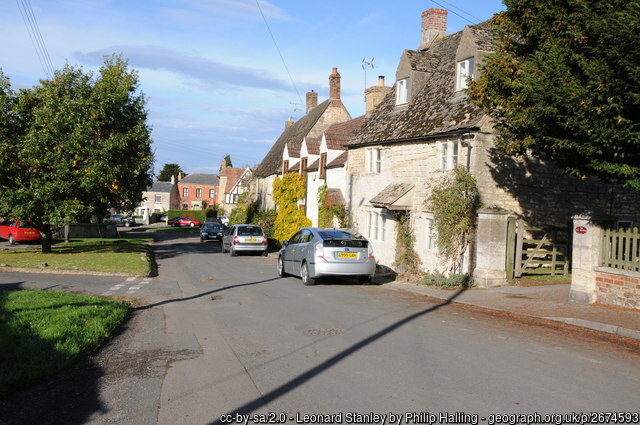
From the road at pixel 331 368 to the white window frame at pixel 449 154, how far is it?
7268mm

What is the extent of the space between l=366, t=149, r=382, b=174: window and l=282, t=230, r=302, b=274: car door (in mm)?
6579

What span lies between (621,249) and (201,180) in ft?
345

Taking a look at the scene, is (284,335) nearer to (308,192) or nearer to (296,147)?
(308,192)

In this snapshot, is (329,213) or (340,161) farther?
(340,161)

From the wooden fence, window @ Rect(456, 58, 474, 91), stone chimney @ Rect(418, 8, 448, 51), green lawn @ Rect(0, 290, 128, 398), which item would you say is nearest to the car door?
green lawn @ Rect(0, 290, 128, 398)

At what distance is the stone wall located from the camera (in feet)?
35.7

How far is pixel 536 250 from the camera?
16688 mm

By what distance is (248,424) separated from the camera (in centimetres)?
484

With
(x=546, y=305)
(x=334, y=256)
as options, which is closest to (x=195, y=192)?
(x=334, y=256)

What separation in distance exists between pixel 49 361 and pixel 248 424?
131 inches

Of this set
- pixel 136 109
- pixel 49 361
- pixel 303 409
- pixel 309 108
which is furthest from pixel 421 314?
pixel 309 108

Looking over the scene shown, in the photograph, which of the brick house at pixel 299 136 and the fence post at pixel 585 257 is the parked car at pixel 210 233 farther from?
the fence post at pixel 585 257

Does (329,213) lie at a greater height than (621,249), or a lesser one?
greater

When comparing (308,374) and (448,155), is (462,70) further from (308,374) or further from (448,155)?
(308,374)
